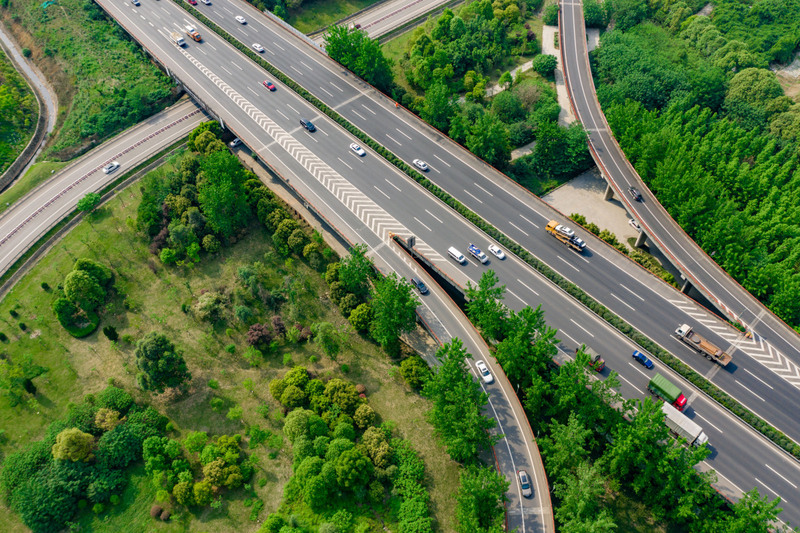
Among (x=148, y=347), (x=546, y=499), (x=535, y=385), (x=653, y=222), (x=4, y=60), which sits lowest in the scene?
(x=546, y=499)

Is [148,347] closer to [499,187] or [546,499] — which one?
[546,499]

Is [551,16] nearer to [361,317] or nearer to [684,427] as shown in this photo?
[361,317]

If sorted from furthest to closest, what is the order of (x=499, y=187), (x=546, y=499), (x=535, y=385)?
(x=499, y=187), (x=535, y=385), (x=546, y=499)

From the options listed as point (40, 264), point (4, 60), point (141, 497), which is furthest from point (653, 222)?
point (4, 60)

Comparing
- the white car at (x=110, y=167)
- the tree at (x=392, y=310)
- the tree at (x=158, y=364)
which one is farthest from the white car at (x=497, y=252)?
the white car at (x=110, y=167)

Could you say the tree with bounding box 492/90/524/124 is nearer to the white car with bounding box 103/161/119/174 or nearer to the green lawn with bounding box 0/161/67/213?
the white car with bounding box 103/161/119/174

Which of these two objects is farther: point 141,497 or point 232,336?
point 232,336

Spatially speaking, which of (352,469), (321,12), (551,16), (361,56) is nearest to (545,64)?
(551,16)
